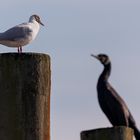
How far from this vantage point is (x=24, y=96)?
873 centimetres

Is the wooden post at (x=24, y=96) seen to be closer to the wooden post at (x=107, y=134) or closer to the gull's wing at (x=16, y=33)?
the wooden post at (x=107, y=134)

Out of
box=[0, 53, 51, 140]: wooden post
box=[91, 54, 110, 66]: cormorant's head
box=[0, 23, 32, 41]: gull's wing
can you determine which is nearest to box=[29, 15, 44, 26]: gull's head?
box=[0, 23, 32, 41]: gull's wing

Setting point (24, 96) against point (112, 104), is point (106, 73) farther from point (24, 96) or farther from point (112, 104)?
point (24, 96)

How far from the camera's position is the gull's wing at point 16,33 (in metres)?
14.8

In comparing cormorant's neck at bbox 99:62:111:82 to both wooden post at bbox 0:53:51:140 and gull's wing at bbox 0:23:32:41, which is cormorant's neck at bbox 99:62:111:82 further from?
wooden post at bbox 0:53:51:140

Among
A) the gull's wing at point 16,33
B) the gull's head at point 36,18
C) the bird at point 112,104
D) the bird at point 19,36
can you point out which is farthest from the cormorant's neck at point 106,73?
the gull's head at point 36,18

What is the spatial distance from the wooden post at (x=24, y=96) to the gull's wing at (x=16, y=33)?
18.9 feet

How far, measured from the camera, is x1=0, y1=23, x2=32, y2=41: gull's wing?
14.8 metres

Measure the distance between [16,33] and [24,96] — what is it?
650cm

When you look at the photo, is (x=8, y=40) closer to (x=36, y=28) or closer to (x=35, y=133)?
(x=36, y=28)

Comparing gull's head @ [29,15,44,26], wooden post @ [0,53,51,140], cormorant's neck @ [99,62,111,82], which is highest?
gull's head @ [29,15,44,26]

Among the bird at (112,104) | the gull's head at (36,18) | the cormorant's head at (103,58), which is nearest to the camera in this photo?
the bird at (112,104)

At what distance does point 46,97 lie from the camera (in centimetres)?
884

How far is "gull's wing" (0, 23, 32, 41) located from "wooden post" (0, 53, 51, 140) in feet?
18.9
